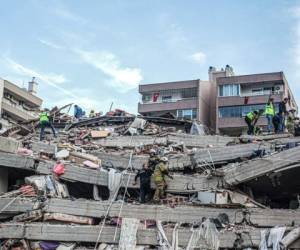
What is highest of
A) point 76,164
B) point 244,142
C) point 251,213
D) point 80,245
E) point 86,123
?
point 86,123

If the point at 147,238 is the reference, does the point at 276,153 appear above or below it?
above

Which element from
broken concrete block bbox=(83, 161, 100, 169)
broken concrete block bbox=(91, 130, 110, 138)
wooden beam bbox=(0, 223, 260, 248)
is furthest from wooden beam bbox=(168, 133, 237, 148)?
wooden beam bbox=(0, 223, 260, 248)

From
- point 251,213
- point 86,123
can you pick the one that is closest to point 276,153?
point 251,213

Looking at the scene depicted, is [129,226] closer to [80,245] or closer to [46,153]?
[80,245]

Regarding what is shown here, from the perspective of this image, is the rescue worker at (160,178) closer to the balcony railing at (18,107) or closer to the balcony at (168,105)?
the balcony at (168,105)

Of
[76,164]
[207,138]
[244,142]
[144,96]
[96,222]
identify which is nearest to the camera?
[96,222]

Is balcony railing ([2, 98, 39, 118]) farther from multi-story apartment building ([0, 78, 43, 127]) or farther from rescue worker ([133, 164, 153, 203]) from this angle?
rescue worker ([133, 164, 153, 203])

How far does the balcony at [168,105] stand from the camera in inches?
1977

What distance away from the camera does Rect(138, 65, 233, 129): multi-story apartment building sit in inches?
1978

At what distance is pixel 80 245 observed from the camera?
40.2ft

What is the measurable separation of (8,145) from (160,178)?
532cm

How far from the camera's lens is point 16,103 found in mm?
53031

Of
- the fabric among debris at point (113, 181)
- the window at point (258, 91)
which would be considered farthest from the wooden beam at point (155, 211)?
the window at point (258, 91)

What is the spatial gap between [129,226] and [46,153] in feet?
18.3
